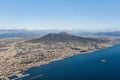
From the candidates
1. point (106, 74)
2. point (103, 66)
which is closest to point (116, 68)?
point (103, 66)

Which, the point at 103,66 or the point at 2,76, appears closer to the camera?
the point at 2,76

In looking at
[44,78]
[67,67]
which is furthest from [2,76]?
[67,67]

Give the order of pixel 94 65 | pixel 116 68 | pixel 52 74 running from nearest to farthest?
pixel 52 74 → pixel 116 68 → pixel 94 65

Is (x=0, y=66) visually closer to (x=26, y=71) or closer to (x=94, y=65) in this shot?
(x=26, y=71)

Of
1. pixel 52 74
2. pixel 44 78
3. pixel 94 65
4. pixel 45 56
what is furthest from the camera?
pixel 45 56

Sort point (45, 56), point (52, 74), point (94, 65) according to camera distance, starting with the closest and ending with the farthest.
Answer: point (52, 74) < point (94, 65) < point (45, 56)

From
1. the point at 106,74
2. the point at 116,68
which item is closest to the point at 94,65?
the point at 116,68

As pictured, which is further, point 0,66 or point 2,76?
point 0,66

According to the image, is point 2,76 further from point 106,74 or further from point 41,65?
point 106,74

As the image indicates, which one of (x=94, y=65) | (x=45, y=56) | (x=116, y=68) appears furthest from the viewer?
(x=45, y=56)
